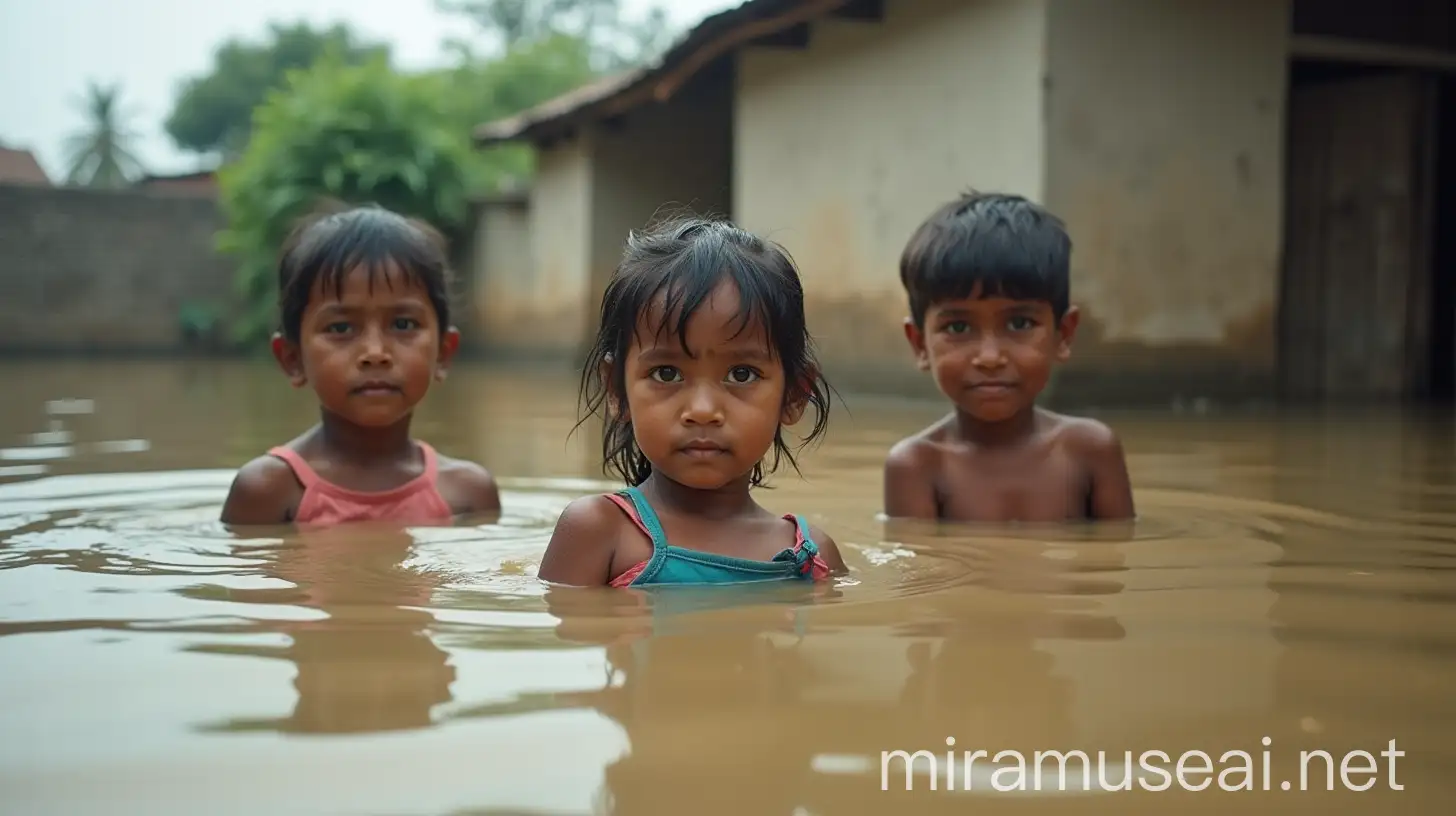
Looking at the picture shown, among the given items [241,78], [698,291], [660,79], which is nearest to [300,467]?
[698,291]

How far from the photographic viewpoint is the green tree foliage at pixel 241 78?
153ft

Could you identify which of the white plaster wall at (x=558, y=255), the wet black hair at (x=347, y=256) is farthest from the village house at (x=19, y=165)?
the wet black hair at (x=347, y=256)

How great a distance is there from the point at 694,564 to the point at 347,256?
166cm

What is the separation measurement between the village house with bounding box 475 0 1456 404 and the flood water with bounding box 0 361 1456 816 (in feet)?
15.5

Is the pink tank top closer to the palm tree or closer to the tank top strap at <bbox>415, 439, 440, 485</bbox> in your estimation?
the tank top strap at <bbox>415, 439, 440, 485</bbox>

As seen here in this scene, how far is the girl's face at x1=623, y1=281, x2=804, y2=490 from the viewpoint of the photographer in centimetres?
239

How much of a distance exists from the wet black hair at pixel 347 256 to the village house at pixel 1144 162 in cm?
469

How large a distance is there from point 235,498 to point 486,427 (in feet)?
10.9

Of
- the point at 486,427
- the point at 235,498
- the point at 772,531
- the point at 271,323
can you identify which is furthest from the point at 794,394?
the point at 271,323

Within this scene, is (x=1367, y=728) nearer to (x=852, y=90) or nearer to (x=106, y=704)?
(x=106, y=704)

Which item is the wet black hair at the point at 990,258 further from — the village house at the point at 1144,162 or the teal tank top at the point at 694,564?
the village house at the point at 1144,162

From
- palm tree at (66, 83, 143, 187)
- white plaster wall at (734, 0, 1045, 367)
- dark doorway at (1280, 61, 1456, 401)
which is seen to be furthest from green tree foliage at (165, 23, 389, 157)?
dark doorway at (1280, 61, 1456, 401)

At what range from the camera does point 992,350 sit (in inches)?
139

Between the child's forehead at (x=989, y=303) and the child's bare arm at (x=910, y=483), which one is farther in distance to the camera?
the child's bare arm at (x=910, y=483)
